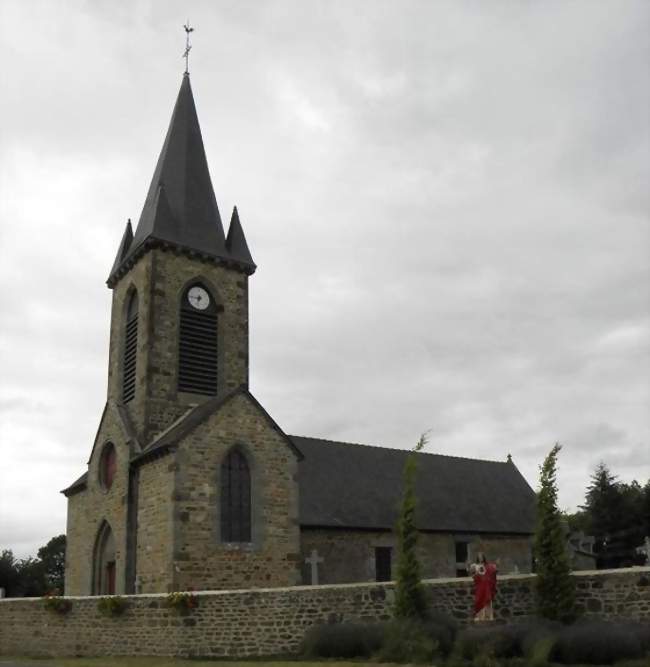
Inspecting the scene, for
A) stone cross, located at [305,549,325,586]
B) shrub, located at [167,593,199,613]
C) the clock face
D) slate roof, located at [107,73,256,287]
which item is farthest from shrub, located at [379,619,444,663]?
slate roof, located at [107,73,256,287]

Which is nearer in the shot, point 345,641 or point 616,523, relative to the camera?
point 345,641

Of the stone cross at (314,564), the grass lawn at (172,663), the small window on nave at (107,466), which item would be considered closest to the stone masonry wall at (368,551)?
the stone cross at (314,564)

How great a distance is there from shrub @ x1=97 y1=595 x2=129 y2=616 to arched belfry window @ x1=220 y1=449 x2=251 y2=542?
4.02 metres

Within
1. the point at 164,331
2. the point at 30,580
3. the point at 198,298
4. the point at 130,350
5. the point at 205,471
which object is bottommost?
the point at 30,580

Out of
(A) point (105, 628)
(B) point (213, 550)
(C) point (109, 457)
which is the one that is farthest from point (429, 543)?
(A) point (105, 628)

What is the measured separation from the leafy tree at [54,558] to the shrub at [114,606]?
136 ft

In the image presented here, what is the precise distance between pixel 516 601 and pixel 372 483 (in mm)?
14642

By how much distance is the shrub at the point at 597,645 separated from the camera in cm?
1154

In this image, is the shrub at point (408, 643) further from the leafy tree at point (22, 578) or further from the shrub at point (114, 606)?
the leafy tree at point (22, 578)

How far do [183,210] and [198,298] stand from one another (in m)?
3.40

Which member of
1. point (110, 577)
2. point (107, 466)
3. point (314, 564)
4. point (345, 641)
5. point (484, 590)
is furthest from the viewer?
point (107, 466)

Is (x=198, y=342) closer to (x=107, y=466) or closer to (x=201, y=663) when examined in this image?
(x=107, y=466)

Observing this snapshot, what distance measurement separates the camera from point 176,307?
977 inches

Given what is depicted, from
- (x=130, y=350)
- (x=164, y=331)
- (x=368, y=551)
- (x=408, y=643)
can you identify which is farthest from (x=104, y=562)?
(x=408, y=643)
